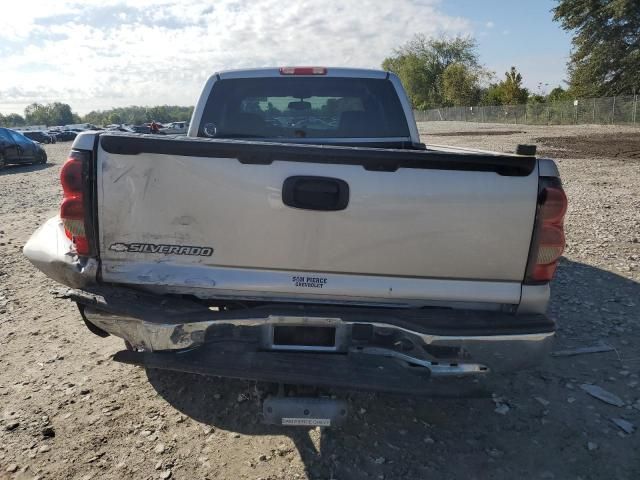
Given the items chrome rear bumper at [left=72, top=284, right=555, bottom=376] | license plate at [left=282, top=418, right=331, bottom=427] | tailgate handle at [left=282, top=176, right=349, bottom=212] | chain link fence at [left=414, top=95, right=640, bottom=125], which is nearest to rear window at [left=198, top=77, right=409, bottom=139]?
tailgate handle at [left=282, top=176, right=349, bottom=212]

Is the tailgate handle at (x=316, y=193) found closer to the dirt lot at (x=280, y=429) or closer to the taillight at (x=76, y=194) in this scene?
the taillight at (x=76, y=194)

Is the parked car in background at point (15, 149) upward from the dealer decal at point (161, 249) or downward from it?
downward

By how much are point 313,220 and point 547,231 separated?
1.17m

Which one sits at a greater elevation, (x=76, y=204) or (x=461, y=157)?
(x=461, y=157)

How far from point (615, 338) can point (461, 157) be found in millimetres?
2802

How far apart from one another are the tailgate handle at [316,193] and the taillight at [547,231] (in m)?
0.97

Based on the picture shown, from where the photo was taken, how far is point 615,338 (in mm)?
4336

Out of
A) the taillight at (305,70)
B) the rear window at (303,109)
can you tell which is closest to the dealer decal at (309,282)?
the rear window at (303,109)

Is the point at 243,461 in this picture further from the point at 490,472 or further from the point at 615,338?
the point at 615,338

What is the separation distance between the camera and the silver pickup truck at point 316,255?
2.54 metres

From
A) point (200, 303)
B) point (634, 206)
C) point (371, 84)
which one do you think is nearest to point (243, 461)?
point (200, 303)

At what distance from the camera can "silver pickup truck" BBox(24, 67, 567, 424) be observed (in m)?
2.54

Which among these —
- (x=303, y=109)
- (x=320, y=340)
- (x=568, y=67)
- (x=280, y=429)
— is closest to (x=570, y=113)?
(x=568, y=67)

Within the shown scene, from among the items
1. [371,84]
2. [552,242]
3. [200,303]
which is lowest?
[200,303]
